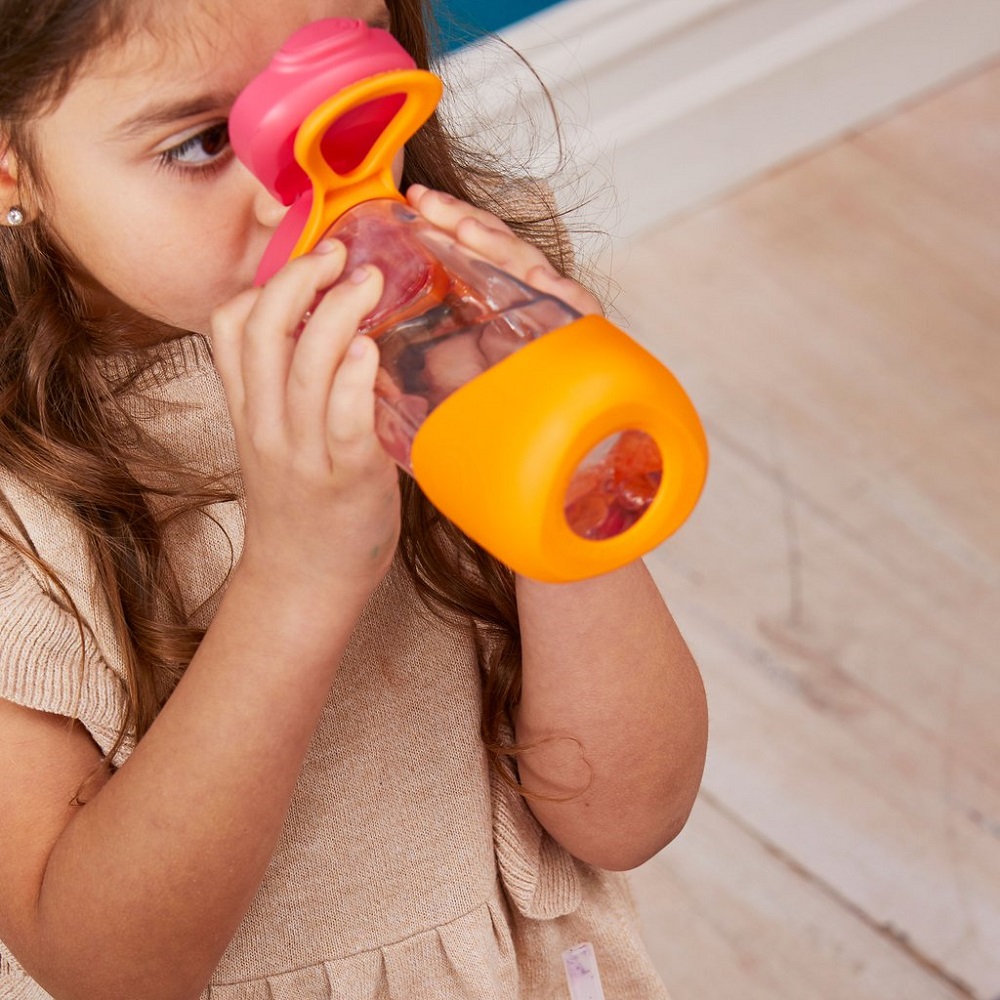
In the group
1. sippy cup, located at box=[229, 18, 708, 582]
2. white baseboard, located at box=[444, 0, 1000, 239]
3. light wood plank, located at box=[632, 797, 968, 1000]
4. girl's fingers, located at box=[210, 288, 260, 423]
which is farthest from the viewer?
white baseboard, located at box=[444, 0, 1000, 239]

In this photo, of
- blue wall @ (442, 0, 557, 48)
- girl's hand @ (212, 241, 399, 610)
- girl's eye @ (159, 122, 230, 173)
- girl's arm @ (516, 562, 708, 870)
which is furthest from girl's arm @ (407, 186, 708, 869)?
blue wall @ (442, 0, 557, 48)

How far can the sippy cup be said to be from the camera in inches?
19.8

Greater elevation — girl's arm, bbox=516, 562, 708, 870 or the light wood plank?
girl's arm, bbox=516, 562, 708, 870

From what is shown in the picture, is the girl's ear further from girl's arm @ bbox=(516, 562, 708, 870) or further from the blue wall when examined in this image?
the blue wall

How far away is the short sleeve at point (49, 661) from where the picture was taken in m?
0.71

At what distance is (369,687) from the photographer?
0.81 m

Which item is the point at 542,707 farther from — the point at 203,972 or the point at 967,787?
the point at 967,787

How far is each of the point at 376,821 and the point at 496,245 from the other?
343 mm

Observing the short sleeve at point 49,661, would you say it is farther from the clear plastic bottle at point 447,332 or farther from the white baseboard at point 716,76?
the white baseboard at point 716,76

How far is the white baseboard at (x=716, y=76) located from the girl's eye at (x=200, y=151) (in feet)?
3.14

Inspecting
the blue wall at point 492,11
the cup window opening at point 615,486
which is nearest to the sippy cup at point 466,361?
the cup window opening at point 615,486

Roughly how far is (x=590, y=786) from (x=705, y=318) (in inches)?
40.0

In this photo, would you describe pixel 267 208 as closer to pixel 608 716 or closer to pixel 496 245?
pixel 496 245

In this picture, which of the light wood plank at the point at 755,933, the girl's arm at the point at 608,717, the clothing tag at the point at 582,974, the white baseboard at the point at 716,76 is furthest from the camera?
the white baseboard at the point at 716,76
